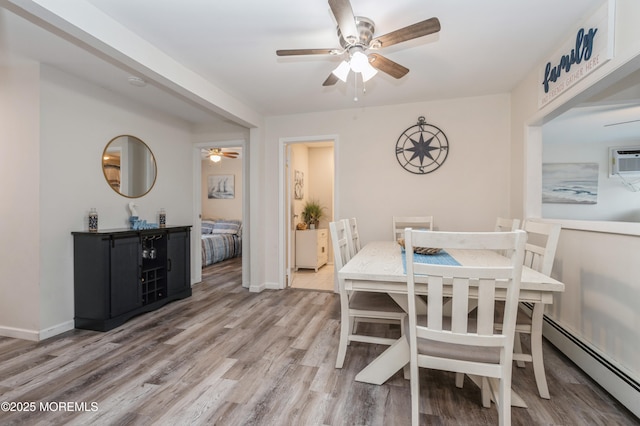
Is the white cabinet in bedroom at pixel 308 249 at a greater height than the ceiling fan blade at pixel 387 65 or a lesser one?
lesser

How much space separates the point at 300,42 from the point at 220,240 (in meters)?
4.49

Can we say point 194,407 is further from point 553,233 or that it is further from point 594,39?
point 594,39

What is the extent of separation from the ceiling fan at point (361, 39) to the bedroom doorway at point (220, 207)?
7.99 feet

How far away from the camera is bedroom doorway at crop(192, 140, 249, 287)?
427 centimetres

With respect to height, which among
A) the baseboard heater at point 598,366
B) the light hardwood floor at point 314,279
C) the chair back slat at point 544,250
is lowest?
the light hardwood floor at point 314,279

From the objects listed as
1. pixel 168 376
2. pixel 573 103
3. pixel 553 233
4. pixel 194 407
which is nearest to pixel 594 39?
pixel 573 103

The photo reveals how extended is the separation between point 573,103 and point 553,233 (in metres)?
1.22

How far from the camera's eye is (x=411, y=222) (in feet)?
11.2

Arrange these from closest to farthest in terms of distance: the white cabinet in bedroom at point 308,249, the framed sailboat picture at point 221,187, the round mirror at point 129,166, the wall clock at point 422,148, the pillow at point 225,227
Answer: the round mirror at point 129,166 → the wall clock at point 422,148 → the white cabinet in bedroom at point 308,249 → the pillow at point 225,227 → the framed sailboat picture at point 221,187

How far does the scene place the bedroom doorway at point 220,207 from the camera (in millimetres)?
4273

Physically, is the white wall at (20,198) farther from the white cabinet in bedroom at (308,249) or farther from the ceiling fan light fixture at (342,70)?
the white cabinet in bedroom at (308,249)

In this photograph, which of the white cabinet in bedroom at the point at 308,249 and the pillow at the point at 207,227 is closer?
the white cabinet in bedroom at the point at 308,249

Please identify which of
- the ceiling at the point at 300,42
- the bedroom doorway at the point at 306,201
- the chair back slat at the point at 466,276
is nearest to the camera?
the chair back slat at the point at 466,276

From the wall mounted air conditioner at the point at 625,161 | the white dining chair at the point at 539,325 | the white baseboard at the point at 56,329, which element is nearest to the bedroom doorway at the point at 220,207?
the white baseboard at the point at 56,329
